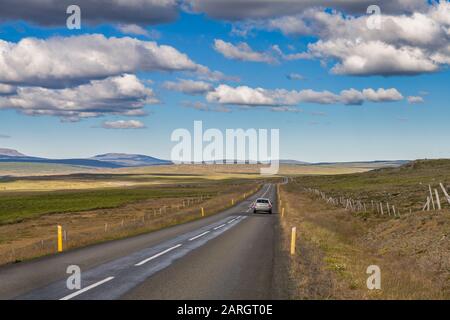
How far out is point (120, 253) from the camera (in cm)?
1847

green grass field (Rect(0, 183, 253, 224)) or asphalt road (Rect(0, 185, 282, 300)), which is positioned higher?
asphalt road (Rect(0, 185, 282, 300))

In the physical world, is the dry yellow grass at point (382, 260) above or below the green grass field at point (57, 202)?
above

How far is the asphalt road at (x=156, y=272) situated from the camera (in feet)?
36.4

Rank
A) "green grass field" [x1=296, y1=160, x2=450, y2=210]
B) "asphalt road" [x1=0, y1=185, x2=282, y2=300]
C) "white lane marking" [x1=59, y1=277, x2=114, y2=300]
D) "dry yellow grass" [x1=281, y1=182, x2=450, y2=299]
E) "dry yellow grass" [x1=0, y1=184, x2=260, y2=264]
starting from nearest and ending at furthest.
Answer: "white lane marking" [x1=59, y1=277, x2=114, y2=300], "asphalt road" [x1=0, y1=185, x2=282, y2=300], "dry yellow grass" [x1=281, y1=182, x2=450, y2=299], "dry yellow grass" [x1=0, y1=184, x2=260, y2=264], "green grass field" [x1=296, y1=160, x2=450, y2=210]

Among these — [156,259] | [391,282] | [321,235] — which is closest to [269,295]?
[391,282]

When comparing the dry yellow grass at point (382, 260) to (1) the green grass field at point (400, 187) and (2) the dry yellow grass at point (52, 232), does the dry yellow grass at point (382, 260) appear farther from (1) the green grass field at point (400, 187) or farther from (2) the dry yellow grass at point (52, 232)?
(1) the green grass field at point (400, 187)

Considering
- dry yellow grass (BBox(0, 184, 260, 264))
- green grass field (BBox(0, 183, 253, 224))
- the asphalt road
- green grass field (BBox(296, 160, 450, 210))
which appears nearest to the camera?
the asphalt road

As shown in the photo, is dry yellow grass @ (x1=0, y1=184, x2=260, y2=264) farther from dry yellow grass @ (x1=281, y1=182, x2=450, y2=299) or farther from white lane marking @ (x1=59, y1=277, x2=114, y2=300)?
dry yellow grass @ (x1=281, y1=182, x2=450, y2=299)

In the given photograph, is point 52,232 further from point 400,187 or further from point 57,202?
point 400,187

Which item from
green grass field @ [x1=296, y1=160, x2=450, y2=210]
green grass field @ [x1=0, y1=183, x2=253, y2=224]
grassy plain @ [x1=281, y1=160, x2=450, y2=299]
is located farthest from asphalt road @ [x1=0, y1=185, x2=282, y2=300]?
green grass field @ [x1=0, y1=183, x2=253, y2=224]

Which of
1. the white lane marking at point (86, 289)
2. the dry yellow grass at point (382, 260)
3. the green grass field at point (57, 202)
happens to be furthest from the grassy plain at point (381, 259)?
the green grass field at point (57, 202)

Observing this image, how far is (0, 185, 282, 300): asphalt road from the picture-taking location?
1109 centimetres
